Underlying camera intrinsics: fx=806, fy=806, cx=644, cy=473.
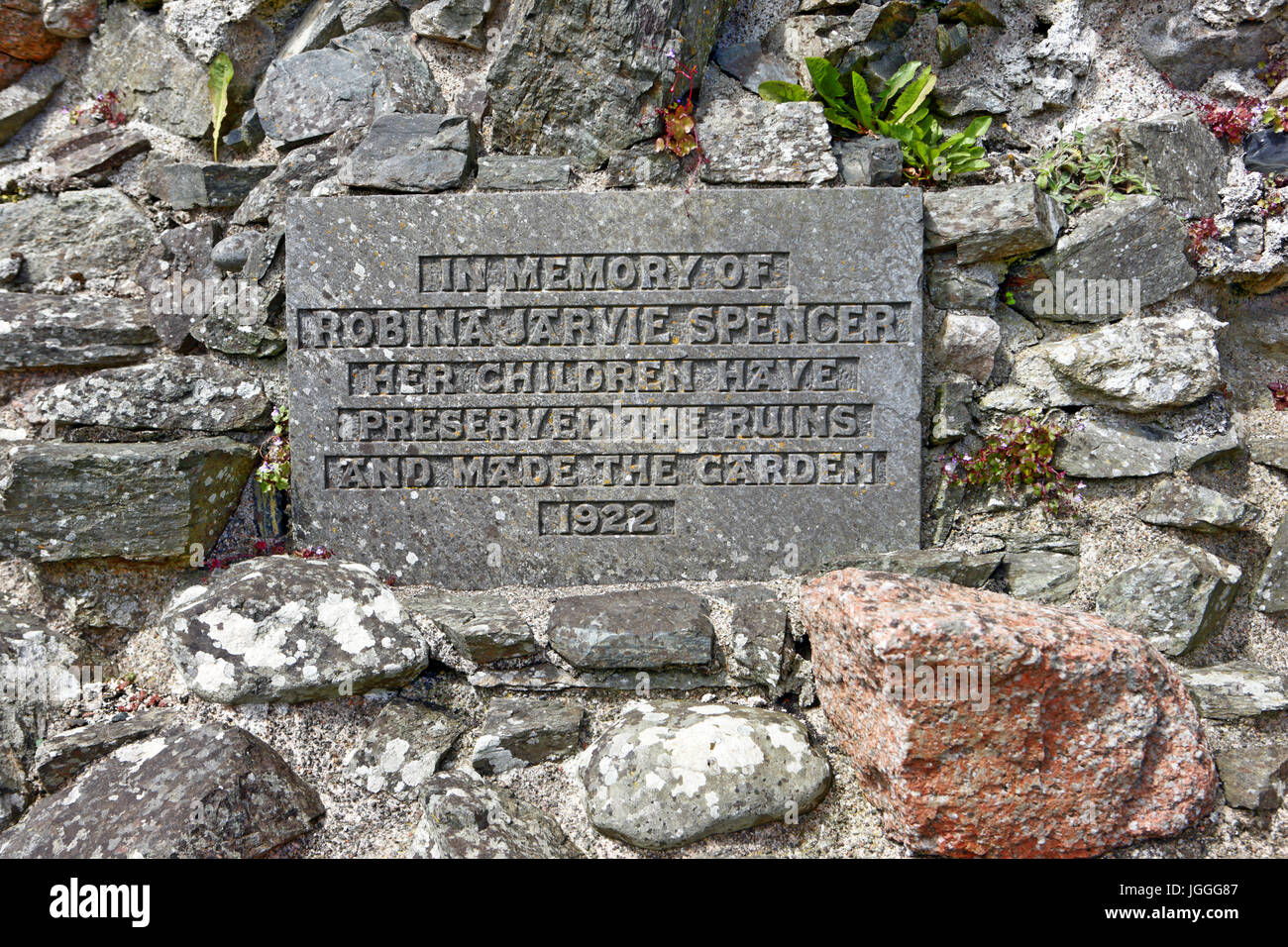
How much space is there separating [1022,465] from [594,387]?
1.92 metres

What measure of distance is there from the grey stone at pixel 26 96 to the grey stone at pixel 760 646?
4.36 m

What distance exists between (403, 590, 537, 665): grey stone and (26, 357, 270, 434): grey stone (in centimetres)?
130

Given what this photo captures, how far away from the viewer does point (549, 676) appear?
316 centimetres

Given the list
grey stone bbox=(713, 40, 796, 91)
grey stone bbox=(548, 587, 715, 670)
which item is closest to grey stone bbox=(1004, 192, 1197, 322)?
grey stone bbox=(713, 40, 796, 91)

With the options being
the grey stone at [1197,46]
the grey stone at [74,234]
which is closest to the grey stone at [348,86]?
the grey stone at [74,234]

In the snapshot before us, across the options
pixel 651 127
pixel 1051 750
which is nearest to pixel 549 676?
pixel 1051 750

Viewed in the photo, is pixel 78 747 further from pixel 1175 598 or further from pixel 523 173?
pixel 1175 598

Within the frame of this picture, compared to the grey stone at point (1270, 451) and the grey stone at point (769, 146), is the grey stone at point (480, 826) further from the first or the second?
the grey stone at point (1270, 451)

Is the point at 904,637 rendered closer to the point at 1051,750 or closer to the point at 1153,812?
the point at 1051,750

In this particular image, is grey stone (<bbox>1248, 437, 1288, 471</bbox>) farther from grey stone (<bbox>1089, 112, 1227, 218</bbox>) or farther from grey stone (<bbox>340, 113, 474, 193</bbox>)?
grey stone (<bbox>340, 113, 474, 193</bbox>)

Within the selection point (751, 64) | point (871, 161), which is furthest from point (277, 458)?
point (871, 161)

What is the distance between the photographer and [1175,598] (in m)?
3.29

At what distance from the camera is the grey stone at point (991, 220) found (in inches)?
138

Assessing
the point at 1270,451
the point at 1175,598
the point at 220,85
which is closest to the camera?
the point at 1175,598
